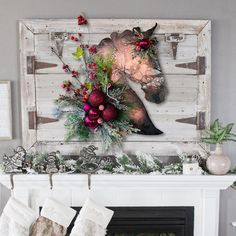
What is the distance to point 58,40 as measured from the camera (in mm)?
1929

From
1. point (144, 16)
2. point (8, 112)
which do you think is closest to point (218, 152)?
point (144, 16)

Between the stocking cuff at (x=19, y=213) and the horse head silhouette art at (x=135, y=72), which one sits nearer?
the stocking cuff at (x=19, y=213)

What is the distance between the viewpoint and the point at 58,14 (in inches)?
76.7

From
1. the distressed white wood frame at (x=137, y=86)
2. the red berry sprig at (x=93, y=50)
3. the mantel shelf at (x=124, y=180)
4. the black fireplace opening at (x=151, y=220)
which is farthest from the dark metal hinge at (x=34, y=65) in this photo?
the black fireplace opening at (x=151, y=220)

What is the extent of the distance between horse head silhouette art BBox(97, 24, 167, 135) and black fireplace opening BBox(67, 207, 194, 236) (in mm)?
490

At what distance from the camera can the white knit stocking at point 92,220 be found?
1817mm

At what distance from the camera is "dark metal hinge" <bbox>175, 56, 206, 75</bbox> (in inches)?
77.0

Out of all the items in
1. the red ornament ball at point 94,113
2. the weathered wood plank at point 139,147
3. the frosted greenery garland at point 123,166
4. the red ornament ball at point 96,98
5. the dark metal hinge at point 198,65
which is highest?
the dark metal hinge at point 198,65

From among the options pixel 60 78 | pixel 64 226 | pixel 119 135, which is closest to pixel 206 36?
pixel 119 135

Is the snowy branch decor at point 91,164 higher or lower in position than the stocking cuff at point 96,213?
higher

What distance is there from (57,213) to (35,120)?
0.56m

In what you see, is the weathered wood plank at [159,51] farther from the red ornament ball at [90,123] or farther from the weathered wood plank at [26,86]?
the red ornament ball at [90,123]

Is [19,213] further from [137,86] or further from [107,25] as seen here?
[107,25]

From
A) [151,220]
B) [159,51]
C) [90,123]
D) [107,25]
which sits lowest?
[151,220]
